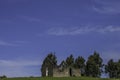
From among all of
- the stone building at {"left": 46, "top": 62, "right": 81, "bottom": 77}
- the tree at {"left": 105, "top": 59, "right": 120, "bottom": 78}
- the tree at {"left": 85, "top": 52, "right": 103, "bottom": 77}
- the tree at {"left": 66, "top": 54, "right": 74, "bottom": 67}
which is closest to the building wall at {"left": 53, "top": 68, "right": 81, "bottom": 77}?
the stone building at {"left": 46, "top": 62, "right": 81, "bottom": 77}

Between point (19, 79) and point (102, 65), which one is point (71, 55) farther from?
point (19, 79)

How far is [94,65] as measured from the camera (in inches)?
4441

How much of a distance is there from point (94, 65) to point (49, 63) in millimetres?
13561

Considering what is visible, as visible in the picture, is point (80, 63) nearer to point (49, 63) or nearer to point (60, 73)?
point (49, 63)

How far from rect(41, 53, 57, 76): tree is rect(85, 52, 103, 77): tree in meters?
10.7

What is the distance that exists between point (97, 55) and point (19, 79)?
36.2 meters

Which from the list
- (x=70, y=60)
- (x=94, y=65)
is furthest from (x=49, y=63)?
(x=94, y=65)

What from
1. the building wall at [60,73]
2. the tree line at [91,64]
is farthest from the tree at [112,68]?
the building wall at [60,73]

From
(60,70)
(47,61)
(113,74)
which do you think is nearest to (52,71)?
(60,70)

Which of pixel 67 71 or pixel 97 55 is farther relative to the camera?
pixel 97 55

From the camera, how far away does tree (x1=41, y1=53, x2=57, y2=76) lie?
104387 mm

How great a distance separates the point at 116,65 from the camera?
116 m

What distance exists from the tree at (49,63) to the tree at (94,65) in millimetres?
10688

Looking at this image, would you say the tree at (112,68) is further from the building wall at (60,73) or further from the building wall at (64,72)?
the building wall at (60,73)
